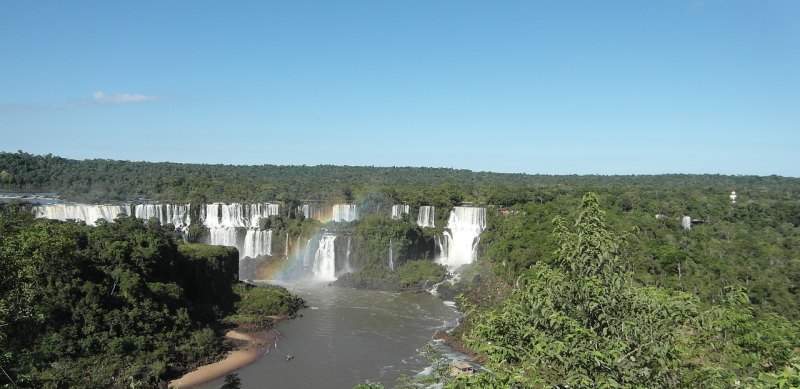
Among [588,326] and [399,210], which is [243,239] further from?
[588,326]

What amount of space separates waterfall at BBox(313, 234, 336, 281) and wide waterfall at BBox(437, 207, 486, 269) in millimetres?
8862

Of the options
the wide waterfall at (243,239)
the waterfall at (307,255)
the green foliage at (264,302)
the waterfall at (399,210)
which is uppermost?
the waterfall at (399,210)

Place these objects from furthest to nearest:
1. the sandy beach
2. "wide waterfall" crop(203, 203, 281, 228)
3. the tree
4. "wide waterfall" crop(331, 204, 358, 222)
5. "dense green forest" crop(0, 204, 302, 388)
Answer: "wide waterfall" crop(331, 204, 358, 222)
"wide waterfall" crop(203, 203, 281, 228)
the sandy beach
"dense green forest" crop(0, 204, 302, 388)
the tree

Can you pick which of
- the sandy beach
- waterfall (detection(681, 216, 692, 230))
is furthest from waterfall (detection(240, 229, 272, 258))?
waterfall (detection(681, 216, 692, 230))

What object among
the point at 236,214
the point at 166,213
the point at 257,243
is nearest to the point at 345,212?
the point at 257,243

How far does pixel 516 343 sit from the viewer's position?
22.9 feet

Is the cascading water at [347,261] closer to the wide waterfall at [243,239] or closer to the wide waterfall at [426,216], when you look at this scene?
the wide waterfall at [243,239]

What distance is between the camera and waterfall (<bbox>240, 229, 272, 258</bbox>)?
159 feet

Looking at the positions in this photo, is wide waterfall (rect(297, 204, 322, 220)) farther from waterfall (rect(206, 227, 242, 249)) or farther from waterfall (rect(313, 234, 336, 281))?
waterfall (rect(206, 227, 242, 249))

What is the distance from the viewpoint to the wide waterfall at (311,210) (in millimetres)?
53875

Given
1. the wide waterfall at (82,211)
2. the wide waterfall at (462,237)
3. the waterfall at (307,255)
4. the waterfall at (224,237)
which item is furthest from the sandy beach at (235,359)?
the wide waterfall at (462,237)

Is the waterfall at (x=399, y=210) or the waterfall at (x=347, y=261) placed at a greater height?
the waterfall at (x=399, y=210)

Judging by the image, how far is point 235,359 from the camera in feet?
84.5

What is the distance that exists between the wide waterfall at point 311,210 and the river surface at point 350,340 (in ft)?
41.4
